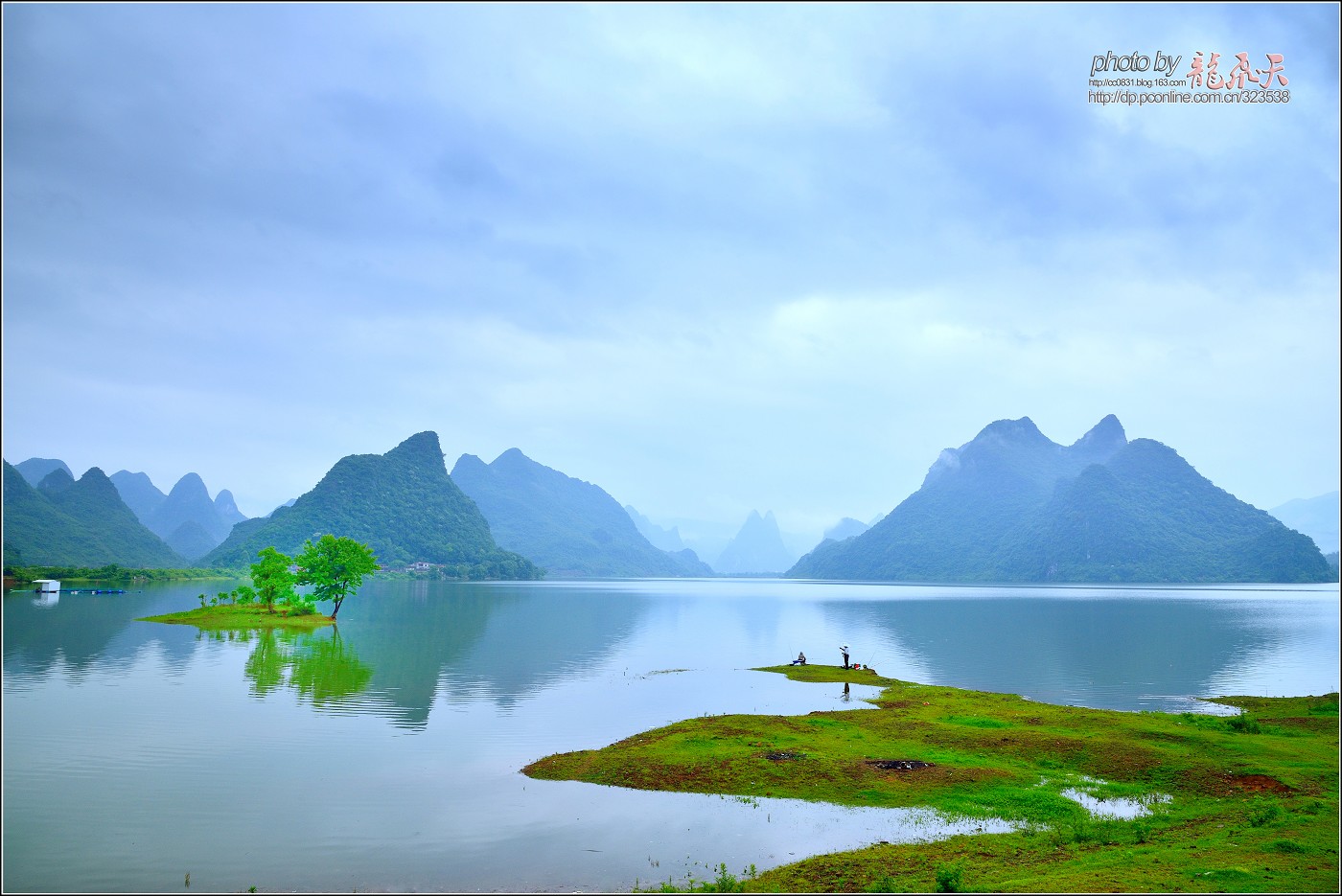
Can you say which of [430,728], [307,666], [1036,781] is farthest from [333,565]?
[1036,781]

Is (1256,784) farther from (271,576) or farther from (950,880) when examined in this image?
(271,576)

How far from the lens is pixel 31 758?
3481cm

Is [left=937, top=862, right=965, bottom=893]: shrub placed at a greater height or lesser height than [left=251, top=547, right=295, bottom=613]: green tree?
lesser

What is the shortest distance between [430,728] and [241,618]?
71.0 metres

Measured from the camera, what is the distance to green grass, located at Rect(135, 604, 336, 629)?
96875 mm

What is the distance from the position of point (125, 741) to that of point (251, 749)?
6.65 meters

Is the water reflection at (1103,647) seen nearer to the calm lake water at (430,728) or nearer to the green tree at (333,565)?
the calm lake water at (430,728)

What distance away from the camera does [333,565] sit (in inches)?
4353

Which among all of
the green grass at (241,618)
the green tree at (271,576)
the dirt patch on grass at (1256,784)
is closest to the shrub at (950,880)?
the dirt patch on grass at (1256,784)

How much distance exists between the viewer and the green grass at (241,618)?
96875 mm

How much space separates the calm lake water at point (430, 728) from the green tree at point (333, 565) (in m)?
8.93

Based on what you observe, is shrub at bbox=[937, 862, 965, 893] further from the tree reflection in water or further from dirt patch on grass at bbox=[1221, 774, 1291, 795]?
the tree reflection in water

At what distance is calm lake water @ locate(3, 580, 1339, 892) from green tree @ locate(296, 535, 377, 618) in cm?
893

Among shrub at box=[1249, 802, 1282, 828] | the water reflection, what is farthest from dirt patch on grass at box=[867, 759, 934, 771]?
the water reflection
